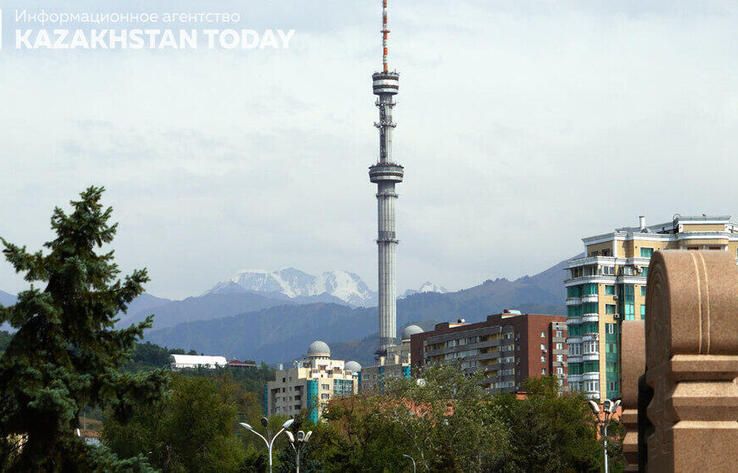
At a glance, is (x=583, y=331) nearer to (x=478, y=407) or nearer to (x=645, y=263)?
(x=645, y=263)

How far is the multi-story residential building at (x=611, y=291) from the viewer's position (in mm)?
132500

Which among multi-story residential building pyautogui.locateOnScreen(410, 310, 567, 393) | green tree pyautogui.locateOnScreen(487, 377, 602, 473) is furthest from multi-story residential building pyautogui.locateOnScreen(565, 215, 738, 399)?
green tree pyautogui.locateOnScreen(487, 377, 602, 473)

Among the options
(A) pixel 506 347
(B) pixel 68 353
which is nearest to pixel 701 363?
(B) pixel 68 353

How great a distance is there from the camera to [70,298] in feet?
90.6

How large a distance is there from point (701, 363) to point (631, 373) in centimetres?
627

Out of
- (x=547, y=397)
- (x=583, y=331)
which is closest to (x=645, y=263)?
(x=583, y=331)

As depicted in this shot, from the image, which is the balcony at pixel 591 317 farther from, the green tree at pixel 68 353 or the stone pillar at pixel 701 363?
the stone pillar at pixel 701 363

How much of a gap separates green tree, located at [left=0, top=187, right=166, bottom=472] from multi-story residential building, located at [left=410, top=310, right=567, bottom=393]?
123620mm

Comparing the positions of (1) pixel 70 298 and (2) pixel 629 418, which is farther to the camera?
(2) pixel 629 418

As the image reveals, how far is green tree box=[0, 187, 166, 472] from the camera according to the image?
1040 inches

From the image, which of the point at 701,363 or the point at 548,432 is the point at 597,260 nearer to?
the point at 548,432

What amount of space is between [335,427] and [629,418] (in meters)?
56.9

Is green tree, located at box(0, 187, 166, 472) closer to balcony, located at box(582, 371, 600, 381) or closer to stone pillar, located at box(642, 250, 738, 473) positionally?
stone pillar, located at box(642, 250, 738, 473)

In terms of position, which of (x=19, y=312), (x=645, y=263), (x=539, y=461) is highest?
(x=645, y=263)
